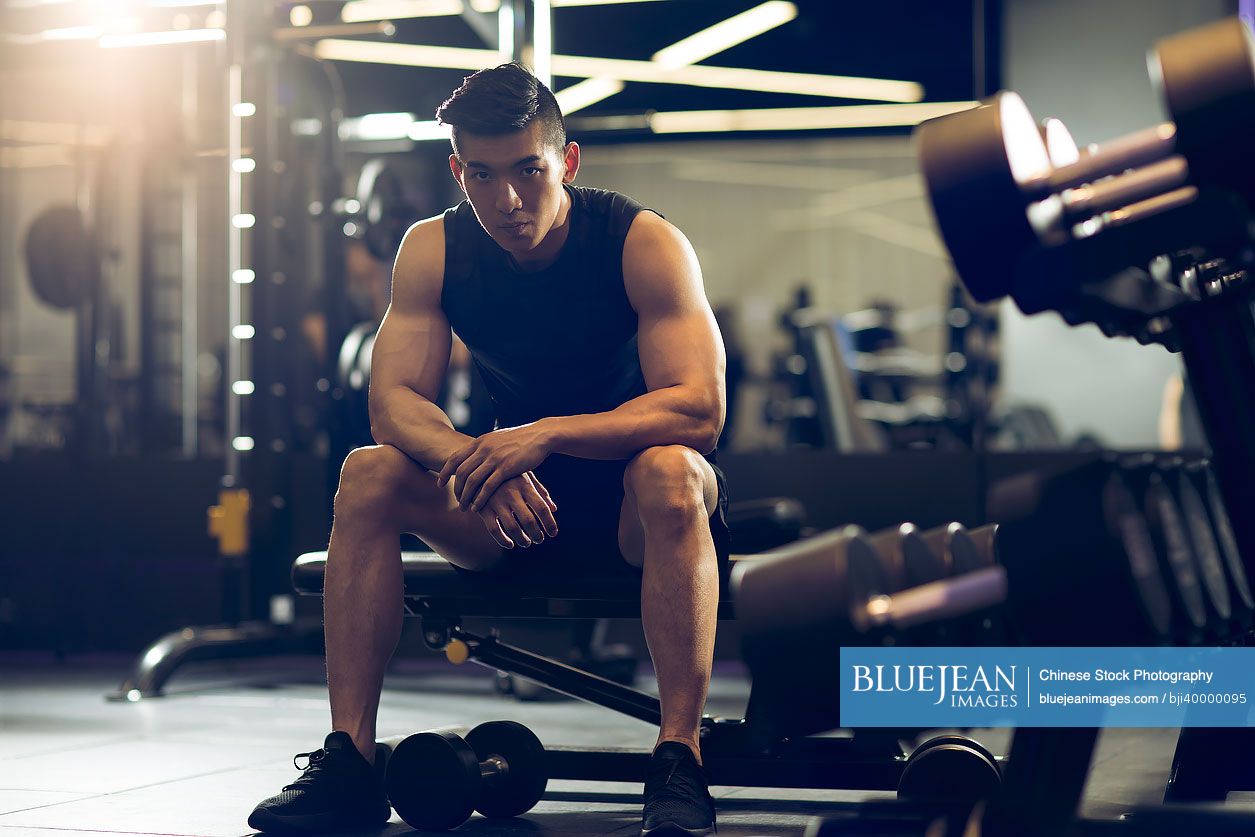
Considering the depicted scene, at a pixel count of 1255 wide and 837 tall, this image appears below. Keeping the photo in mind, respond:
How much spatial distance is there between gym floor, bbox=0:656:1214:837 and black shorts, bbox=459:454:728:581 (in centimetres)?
33

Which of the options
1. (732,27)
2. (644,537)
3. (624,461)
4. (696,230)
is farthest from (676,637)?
(696,230)

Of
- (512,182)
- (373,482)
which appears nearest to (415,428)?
(373,482)

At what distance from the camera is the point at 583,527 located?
6.31 ft

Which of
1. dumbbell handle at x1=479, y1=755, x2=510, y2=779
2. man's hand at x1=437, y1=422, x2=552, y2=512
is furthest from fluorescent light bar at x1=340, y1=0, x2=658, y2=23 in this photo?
dumbbell handle at x1=479, y1=755, x2=510, y2=779

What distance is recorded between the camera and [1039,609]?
1.06 metres

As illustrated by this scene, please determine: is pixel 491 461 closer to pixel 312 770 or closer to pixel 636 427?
pixel 636 427

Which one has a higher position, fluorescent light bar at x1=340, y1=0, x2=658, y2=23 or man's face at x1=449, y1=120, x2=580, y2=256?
fluorescent light bar at x1=340, y1=0, x2=658, y2=23

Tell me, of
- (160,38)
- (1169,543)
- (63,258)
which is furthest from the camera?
(63,258)

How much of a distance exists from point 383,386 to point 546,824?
2.08ft

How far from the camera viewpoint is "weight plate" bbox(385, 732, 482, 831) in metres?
1.77

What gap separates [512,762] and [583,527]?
0.33 m

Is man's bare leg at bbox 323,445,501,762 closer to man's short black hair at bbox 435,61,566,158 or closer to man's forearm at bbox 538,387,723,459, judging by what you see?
man's forearm at bbox 538,387,723,459

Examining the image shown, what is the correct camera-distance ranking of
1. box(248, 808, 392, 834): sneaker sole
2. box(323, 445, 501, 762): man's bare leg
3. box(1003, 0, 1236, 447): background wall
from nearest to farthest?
box(248, 808, 392, 834): sneaker sole < box(323, 445, 501, 762): man's bare leg < box(1003, 0, 1236, 447): background wall

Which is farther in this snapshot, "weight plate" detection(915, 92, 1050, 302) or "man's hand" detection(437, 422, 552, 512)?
"man's hand" detection(437, 422, 552, 512)
